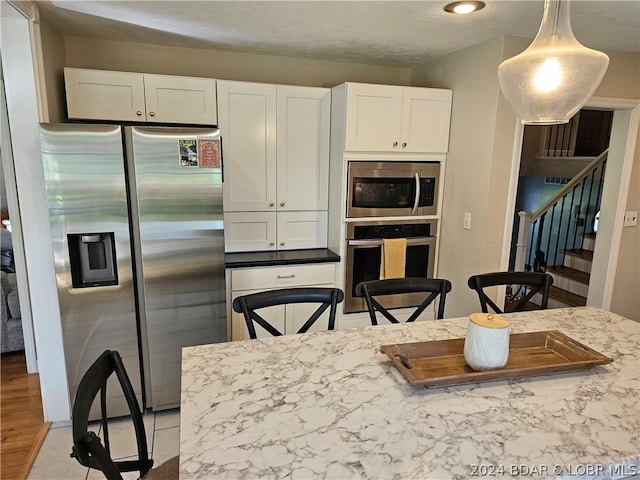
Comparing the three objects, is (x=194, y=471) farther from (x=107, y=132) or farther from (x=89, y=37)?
(x=89, y=37)

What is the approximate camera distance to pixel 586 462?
37.4 inches

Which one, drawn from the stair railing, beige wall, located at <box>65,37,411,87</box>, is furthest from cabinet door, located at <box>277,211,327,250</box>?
the stair railing

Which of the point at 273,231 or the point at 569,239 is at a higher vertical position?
the point at 273,231

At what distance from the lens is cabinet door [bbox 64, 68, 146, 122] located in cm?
Result: 258

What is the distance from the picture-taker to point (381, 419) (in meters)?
1.10

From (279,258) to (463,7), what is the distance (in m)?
1.93

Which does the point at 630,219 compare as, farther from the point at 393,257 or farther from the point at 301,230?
the point at 301,230

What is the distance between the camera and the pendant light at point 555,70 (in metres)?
1.27

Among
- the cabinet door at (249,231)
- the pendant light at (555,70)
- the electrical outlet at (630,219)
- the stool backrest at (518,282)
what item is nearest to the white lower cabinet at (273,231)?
the cabinet door at (249,231)

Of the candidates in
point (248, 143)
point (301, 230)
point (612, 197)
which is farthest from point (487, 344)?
point (612, 197)

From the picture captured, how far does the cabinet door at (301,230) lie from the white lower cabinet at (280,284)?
31 cm

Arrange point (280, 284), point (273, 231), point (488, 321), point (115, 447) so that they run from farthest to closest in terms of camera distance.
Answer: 1. point (273, 231)
2. point (280, 284)
3. point (115, 447)
4. point (488, 321)

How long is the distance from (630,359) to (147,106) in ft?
9.56

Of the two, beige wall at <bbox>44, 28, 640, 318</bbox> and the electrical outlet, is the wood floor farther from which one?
the electrical outlet
